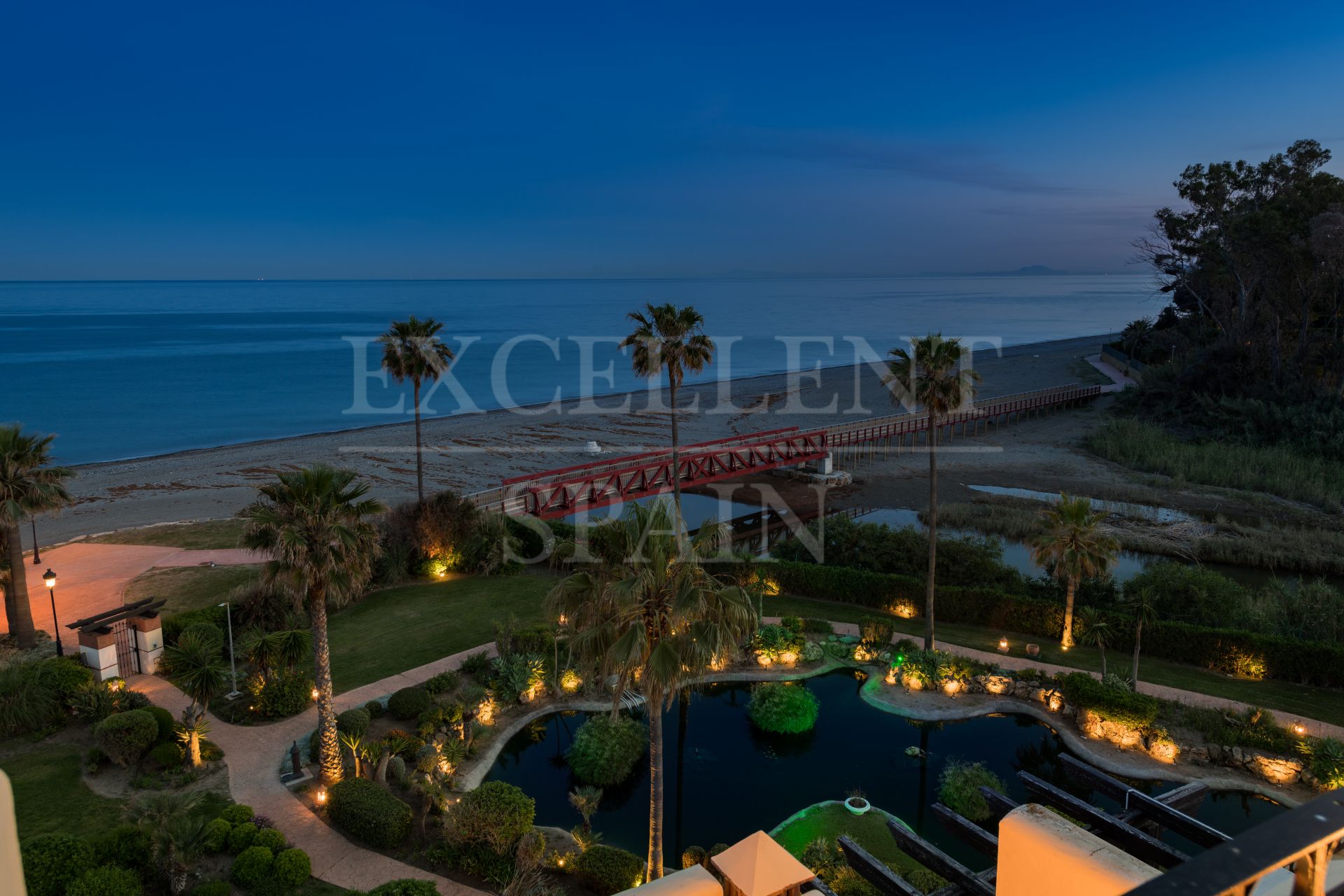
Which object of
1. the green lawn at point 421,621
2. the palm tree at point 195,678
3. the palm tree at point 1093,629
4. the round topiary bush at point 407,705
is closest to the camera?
the palm tree at point 195,678

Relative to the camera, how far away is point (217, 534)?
33844 mm

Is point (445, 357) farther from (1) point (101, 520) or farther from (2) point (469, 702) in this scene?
(1) point (101, 520)

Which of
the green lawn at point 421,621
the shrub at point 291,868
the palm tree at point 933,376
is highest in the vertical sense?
the palm tree at point 933,376

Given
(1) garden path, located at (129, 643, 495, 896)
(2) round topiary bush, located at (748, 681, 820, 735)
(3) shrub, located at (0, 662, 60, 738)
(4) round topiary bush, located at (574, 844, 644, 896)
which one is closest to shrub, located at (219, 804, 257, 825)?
(1) garden path, located at (129, 643, 495, 896)

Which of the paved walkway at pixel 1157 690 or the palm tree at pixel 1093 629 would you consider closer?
the paved walkway at pixel 1157 690

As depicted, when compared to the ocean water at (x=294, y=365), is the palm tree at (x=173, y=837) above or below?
below

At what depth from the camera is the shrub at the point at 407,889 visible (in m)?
12.0

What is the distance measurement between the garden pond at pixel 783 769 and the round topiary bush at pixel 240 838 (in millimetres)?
5187

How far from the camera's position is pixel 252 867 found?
13.4 meters

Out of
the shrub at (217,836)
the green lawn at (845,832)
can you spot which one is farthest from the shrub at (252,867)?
the green lawn at (845,832)

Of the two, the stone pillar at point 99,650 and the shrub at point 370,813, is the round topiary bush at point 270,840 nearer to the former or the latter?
the shrub at point 370,813

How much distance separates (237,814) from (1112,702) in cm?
1877

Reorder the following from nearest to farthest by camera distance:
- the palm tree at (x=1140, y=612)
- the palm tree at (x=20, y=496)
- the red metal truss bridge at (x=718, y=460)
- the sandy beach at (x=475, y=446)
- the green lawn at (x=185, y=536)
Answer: the palm tree at (x=20, y=496) → the palm tree at (x=1140, y=612) → the green lawn at (x=185, y=536) → the red metal truss bridge at (x=718, y=460) → the sandy beach at (x=475, y=446)

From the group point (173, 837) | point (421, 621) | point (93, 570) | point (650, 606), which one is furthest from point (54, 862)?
point (93, 570)
